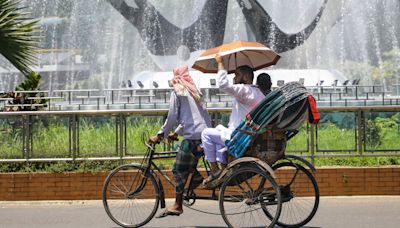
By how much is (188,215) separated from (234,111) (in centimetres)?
148

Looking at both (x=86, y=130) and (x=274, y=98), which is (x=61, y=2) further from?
(x=274, y=98)

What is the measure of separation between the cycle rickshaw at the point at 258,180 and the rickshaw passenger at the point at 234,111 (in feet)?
0.32

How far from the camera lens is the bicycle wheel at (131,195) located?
7.12 m

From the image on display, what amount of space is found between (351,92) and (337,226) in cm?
1685

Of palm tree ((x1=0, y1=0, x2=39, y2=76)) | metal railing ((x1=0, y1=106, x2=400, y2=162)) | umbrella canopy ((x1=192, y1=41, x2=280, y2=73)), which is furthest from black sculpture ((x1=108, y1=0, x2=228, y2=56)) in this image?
umbrella canopy ((x1=192, y1=41, x2=280, y2=73))

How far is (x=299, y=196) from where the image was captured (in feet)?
23.1

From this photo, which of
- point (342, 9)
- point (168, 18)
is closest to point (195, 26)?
point (168, 18)

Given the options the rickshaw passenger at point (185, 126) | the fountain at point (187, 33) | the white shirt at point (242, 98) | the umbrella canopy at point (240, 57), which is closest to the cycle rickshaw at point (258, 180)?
the rickshaw passenger at point (185, 126)

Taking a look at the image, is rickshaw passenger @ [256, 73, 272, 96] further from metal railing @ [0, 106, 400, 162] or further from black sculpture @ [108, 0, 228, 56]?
black sculpture @ [108, 0, 228, 56]

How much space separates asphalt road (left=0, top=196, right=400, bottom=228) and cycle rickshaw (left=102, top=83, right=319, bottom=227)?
35cm

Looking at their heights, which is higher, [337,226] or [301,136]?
[301,136]

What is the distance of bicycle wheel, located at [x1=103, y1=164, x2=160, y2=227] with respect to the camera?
7121 mm

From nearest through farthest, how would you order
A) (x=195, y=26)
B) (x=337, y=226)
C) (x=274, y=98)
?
(x=274, y=98) → (x=337, y=226) → (x=195, y=26)

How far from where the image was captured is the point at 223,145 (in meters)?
6.73
